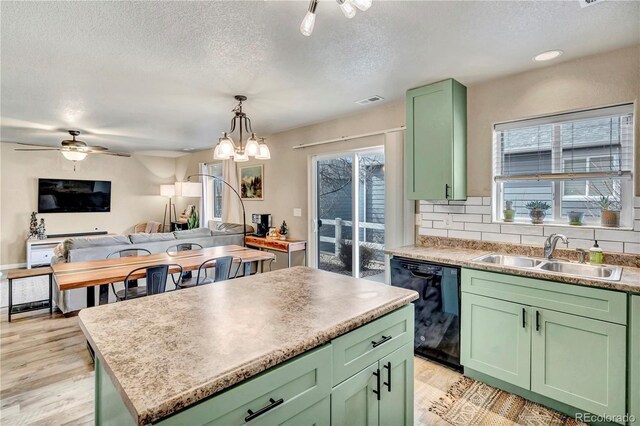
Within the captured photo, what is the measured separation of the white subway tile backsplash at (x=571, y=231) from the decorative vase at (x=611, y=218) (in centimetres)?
11

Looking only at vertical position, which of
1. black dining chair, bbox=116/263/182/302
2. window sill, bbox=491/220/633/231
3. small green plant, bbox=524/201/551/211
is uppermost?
small green plant, bbox=524/201/551/211

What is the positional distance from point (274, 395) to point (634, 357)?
206 centimetres

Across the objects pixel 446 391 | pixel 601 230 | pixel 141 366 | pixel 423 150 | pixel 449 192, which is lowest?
pixel 446 391

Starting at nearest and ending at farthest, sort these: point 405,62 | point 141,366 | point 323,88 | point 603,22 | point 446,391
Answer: point 141,366, point 603,22, point 446,391, point 405,62, point 323,88

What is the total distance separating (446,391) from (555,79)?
8.41ft

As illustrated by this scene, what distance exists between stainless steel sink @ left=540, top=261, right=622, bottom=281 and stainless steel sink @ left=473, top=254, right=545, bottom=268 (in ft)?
0.29

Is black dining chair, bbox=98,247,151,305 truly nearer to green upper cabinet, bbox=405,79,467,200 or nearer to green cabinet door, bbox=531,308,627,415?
green upper cabinet, bbox=405,79,467,200

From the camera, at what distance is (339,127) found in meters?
4.16

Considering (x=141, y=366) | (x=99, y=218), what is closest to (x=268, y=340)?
(x=141, y=366)

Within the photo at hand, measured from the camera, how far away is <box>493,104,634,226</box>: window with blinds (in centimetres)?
234

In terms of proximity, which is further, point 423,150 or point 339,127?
point 339,127

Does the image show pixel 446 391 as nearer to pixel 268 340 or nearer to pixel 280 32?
pixel 268 340

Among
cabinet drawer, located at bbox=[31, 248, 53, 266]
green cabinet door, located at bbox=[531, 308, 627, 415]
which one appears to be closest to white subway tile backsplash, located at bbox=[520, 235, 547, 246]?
green cabinet door, located at bbox=[531, 308, 627, 415]

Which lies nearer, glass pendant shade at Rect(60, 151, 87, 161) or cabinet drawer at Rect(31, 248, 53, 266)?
glass pendant shade at Rect(60, 151, 87, 161)
